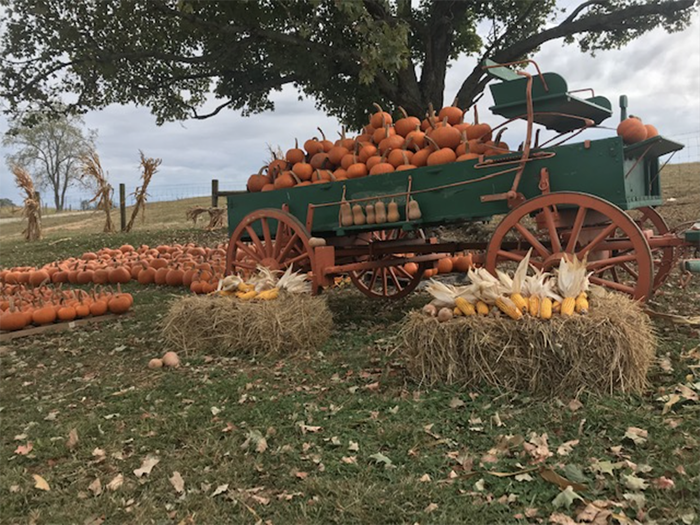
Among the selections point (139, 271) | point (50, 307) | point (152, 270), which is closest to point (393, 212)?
point (50, 307)

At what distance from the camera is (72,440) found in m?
3.14

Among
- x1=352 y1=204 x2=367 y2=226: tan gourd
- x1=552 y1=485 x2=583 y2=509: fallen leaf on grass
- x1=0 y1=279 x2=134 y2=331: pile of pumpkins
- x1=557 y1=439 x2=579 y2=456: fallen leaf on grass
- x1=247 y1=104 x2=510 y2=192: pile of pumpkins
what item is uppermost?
x1=247 y1=104 x2=510 y2=192: pile of pumpkins

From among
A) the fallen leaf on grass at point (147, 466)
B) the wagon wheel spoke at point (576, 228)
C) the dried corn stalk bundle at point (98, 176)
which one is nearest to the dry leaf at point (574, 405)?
the wagon wheel spoke at point (576, 228)

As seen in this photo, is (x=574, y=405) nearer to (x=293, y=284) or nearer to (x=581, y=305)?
(x=581, y=305)

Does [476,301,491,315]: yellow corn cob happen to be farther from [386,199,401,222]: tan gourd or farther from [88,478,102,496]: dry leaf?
[88,478,102,496]: dry leaf

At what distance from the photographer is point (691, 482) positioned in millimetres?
2350

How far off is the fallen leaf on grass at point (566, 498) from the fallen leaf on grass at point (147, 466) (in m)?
1.97

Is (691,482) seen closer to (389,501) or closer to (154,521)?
(389,501)

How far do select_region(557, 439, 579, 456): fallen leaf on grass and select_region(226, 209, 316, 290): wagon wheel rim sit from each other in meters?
3.19

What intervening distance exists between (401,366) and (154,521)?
2.12m

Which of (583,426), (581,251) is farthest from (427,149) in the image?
(583,426)

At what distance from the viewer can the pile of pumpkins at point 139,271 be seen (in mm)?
8359

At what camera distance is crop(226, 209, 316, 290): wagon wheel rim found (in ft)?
18.6

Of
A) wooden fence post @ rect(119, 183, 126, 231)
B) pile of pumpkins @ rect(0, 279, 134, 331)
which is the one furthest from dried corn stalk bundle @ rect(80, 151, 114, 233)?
pile of pumpkins @ rect(0, 279, 134, 331)
